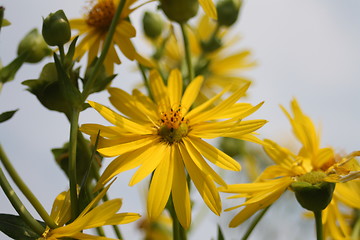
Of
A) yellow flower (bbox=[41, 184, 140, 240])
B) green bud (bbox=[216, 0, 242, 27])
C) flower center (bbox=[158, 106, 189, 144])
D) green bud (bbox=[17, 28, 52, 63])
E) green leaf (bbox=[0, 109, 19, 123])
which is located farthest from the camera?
green bud (bbox=[216, 0, 242, 27])

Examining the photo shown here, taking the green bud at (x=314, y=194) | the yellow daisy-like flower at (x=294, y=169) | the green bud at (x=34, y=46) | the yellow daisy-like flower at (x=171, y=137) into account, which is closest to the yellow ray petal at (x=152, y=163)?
the yellow daisy-like flower at (x=171, y=137)

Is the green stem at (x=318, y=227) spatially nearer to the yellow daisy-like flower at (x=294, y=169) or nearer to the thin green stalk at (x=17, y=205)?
the yellow daisy-like flower at (x=294, y=169)

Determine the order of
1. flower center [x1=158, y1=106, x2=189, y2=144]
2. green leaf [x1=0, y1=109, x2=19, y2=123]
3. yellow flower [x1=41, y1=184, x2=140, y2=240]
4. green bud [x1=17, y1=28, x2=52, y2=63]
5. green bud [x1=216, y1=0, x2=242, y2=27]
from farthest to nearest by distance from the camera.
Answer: green bud [x1=216, y1=0, x2=242, y2=27], green bud [x1=17, y1=28, x2=52, y2=63], flower center [x1=158, y1=106, x2=189, y2=144], green leaf [x1=0, y1=109, x2=19, y2=123], yellow flower [x1=41, y1=184, x2=140, y2=240]

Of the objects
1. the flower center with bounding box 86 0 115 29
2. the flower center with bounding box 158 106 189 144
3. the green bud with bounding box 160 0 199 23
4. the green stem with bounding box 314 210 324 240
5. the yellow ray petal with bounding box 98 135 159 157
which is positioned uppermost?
the flower center with bounding box 86 0 115 29

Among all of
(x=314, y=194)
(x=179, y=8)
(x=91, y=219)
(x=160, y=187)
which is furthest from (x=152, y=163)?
(x=179, y=8)

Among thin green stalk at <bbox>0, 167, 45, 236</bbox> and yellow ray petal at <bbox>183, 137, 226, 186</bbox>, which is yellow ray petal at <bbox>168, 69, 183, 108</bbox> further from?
thin green stalk at <bbox>0, 167, 45, 236</bbox>

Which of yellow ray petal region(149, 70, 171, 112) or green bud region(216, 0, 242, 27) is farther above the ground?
green bud region(216, 0, 242, 27)

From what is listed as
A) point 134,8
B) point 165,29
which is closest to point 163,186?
point 134,8

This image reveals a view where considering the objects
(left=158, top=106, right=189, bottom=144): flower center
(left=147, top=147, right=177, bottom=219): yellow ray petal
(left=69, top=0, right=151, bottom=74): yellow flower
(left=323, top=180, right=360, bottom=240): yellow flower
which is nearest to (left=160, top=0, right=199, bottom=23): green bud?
(left=69, top=0, right=151, bottom=74): yellow flower
